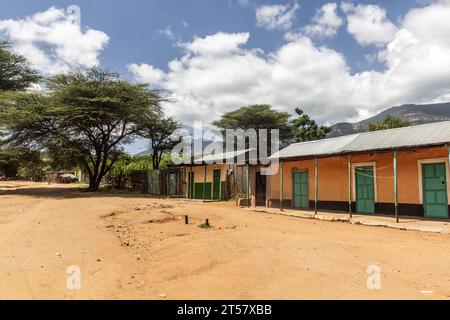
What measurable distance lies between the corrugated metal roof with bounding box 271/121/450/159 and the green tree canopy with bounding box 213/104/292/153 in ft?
64.1

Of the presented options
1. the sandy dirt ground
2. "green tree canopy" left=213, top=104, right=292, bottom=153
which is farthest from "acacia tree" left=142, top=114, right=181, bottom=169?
the sandy dirt ground

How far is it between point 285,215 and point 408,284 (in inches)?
338

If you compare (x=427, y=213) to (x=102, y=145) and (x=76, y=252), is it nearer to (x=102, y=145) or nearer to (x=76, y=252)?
(x=76, y=252)

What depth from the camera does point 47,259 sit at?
6.16 metres

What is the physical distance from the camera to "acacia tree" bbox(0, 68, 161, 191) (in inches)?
862

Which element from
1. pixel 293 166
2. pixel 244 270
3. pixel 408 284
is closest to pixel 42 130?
pixel 293 166

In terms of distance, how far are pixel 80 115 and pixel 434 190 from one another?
61.1ft

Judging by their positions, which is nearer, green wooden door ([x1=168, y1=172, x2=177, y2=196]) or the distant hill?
green wooden door ([x1=168, y1=172, x2=177, y2=196])

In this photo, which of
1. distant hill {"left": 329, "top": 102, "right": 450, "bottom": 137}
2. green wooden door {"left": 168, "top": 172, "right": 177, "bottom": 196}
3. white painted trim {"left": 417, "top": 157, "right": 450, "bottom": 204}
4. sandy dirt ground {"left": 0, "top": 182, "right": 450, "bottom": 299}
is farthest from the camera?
distant hill {"left": 329, "top": 102, "right": 450, "bottom": 137}

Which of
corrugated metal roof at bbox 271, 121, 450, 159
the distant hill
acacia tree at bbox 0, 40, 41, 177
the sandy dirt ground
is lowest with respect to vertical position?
the sandy dirt ground

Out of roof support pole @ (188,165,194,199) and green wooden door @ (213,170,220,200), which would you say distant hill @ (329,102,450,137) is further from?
green wooden door @ (213,170,220,200)

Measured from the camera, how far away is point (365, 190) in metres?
13.4

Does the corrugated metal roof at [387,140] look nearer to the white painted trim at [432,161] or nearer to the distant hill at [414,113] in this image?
the white painted trim at [432,161]

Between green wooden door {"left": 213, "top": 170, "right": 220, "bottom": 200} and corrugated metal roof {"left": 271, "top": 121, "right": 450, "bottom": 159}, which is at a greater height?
corrugated metal roof {"left": 271, "top": 121, "right": 450, "bottom": 159}
